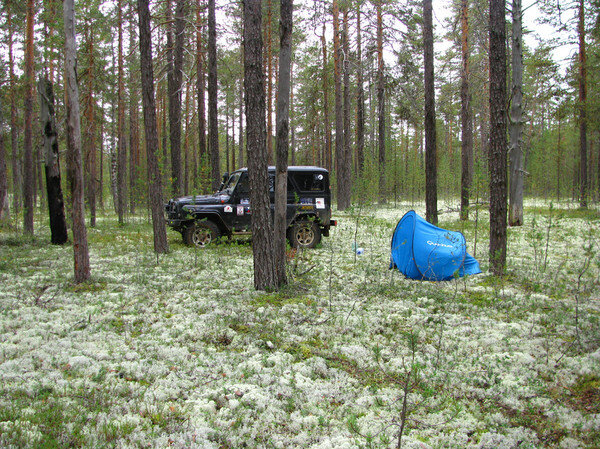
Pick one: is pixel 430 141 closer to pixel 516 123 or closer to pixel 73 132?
pixel 516 123

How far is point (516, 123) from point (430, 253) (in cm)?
879

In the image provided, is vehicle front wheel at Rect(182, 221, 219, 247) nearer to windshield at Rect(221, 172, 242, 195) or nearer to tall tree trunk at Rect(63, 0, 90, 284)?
windshield at Rect(221, 172, 242, 195)

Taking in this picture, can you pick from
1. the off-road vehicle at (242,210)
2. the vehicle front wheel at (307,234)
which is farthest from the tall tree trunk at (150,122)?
the vehicle front wheel at (307,234)

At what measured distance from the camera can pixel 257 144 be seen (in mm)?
5934

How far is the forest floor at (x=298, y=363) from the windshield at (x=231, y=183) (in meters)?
4.11

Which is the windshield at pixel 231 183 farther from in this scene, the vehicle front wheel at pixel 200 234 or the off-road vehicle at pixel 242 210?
the vehicle front wheel at pixel 200 234

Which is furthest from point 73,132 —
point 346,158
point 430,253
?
point 346,158

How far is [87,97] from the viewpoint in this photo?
13516 mm

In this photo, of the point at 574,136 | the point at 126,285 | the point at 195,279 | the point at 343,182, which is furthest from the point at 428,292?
the point at 574,136

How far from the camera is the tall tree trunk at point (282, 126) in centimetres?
598

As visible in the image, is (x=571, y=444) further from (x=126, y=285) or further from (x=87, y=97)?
(x=87, y=97)

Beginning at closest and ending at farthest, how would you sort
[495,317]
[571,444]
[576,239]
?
1. [571,444]
2. [495,317]
3. [576,239]

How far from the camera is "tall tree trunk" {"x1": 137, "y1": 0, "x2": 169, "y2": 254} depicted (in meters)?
8.79

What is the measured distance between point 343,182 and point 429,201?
910 cm
